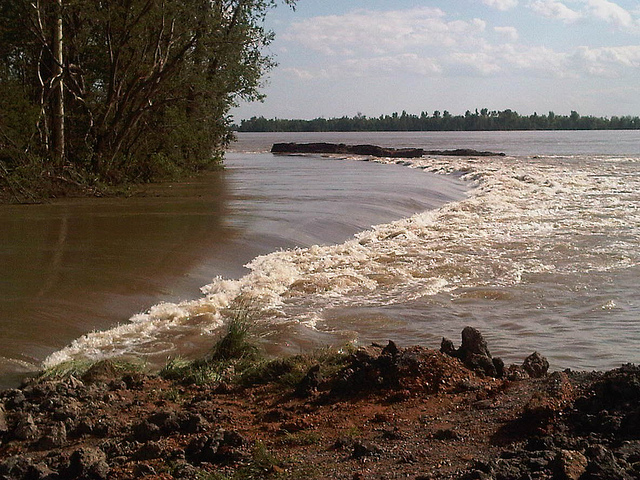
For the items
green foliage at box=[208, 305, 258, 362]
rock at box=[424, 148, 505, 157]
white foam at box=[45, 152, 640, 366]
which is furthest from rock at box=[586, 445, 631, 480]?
rock at box=[424, 148, 505, 157]

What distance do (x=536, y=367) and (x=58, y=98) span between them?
59.5 feet

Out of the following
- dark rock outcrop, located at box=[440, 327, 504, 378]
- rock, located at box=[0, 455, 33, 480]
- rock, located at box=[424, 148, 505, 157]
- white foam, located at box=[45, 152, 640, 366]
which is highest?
rock, located at box=[424, 148, 505, 157]

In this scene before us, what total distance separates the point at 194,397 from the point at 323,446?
1.51 m

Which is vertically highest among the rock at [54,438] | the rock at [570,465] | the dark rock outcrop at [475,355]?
the rock at [570,465]

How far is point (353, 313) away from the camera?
29.7ft

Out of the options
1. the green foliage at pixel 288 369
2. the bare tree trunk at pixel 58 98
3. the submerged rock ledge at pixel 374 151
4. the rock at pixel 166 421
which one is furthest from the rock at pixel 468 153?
the rock at pixel 166 421

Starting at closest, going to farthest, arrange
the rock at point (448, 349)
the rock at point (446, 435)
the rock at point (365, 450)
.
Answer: the rock at point (365, 450) → the rock at point (446, 435) → the rock at point (448, 349)

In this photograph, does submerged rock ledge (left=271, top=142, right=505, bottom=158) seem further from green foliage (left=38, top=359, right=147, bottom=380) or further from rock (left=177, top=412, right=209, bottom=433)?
rock (left=177, top=412, right=209, bottom=433)

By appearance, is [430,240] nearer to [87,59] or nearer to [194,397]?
[194,397]

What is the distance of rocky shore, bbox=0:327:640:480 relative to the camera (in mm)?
4246

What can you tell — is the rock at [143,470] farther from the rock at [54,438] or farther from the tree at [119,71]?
the tree at [119,71]

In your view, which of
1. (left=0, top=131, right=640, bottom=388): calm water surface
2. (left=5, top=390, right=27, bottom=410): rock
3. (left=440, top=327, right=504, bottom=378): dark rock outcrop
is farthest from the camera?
(left=0, top=131, right=640, bottom=388): calm water surface

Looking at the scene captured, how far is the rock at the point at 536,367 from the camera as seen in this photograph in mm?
6070

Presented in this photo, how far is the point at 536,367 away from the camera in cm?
612
